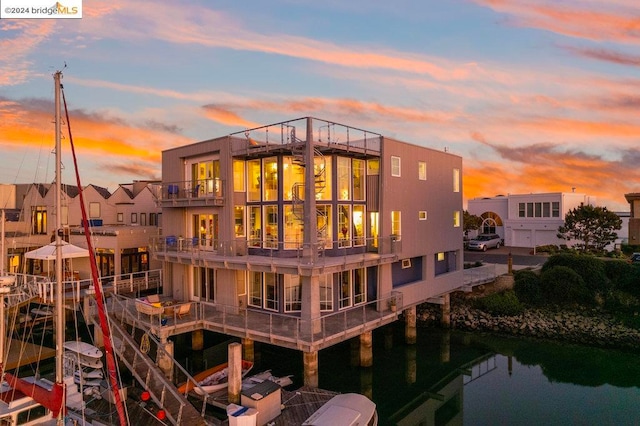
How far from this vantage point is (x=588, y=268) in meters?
34.1

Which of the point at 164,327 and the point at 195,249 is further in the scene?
the point at 195,249

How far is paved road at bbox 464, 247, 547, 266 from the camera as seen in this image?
4344cm

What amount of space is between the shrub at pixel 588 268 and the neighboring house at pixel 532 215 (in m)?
19.1

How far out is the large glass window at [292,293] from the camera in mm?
23125

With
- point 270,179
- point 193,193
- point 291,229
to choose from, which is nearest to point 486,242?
point 291,229

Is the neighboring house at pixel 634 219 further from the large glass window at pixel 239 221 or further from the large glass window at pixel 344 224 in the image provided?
the large glass window at pixel 239 221

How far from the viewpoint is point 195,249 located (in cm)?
2577

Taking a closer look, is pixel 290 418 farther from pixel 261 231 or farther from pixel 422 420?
pixel 261 231

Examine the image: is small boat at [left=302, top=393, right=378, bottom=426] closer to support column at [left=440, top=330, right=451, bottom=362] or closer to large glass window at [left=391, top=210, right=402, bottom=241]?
large glass window at [left=391, top=210, right=402, bottom=241]

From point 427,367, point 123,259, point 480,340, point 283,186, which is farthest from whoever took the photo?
point 123,259

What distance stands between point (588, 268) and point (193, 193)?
31.1 meters

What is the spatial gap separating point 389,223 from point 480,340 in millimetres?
12173

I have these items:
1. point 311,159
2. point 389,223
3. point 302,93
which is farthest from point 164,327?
point 302,93

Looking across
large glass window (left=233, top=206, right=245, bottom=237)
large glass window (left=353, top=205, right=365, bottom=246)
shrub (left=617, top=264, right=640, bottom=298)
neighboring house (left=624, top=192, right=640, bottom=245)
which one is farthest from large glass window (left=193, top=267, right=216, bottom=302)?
neighboring house (left=624, top=192, right=640, bottom=245)
